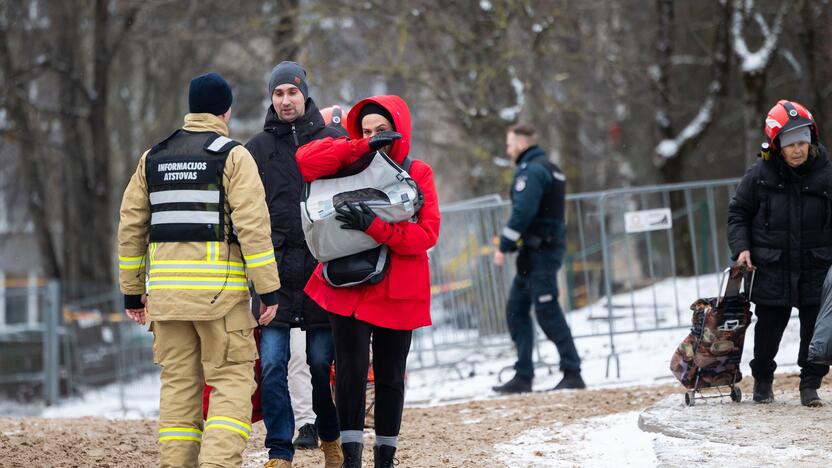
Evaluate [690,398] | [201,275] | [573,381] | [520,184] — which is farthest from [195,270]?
[573,381]

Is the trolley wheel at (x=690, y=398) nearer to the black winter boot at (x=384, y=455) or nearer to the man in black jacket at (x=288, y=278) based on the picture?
the man in black jacket at (x=288, y=278)

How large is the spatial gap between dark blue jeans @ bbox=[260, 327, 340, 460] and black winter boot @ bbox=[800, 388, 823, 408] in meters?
2.94

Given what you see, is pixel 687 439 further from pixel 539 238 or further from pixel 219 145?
pixel 539 238

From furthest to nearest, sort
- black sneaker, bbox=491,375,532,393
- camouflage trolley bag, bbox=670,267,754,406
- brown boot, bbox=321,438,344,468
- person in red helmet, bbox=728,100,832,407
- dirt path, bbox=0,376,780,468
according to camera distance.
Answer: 1. black sneaker, bbox=491,375,532,393
2. camouflage trolley bag, bbox=670,267,754,406
3. person in red helmet, bbox=728,100,832,407
4. dirt path, bbox=0,376,780,468
5. brown boot, bbox=321,438,344,468

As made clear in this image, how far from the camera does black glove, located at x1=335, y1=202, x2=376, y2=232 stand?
5.43m

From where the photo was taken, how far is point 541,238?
9.65 m

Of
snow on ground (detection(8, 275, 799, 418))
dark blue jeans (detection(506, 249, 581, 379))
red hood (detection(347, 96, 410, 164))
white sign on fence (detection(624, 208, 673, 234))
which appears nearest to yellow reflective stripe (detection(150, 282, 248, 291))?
red hood (detection(347, 96, 410, 164))

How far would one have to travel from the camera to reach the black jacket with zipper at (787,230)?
723 cm

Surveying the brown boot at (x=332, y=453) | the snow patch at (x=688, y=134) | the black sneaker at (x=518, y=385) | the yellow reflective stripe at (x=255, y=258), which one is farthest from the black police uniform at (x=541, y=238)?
the snow patch at (x=688, y=134)

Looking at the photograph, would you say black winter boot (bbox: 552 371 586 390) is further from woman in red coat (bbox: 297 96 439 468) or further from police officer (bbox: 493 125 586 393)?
woman in red coat (bbox: 297 96 439 468)

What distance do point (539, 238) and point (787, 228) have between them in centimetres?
266

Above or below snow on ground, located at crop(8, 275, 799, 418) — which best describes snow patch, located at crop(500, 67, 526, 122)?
above

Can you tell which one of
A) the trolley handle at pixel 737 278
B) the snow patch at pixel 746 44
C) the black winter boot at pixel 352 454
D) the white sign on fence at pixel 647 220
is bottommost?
the black winter boot at pixel 352 454

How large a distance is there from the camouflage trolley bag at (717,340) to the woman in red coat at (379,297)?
259 centimetres
